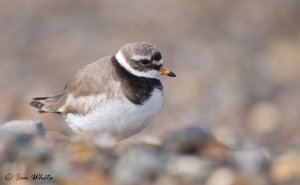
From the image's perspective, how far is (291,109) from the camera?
12.2m

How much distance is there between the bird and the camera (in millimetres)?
6633

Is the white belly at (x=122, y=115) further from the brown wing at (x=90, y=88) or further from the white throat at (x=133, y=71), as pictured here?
the white throat at (x=133, y=71)

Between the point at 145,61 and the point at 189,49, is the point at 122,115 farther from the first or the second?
the point at 189,49

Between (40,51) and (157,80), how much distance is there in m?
7.98

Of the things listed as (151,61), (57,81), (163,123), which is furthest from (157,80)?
(57,81)

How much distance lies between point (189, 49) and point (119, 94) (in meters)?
7.82

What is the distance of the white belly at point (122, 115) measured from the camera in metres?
6.59

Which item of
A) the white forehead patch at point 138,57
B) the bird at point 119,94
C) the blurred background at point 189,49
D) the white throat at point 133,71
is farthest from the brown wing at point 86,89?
the blurred background at point 189,49

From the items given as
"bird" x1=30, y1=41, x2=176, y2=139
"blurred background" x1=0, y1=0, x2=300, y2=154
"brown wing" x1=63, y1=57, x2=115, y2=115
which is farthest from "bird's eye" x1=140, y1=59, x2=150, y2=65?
"blurred background" x1=0, y1=0, x2=300, y2=154

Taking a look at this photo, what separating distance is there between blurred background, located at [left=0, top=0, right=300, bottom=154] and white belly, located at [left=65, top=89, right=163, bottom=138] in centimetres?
497

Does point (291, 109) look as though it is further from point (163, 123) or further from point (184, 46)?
point (184, 46)

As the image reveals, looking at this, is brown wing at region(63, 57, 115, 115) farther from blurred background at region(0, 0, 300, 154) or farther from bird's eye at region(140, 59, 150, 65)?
blurred background at region(0, 0, 300, 154)

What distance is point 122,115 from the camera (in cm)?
659


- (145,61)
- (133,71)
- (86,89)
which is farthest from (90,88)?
(145,61)
